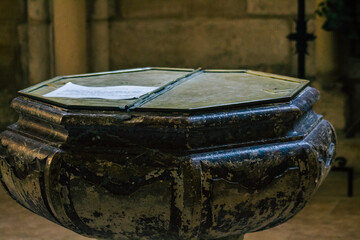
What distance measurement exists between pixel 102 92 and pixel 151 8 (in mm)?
2358

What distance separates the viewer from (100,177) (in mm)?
1599

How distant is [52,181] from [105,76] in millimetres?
767

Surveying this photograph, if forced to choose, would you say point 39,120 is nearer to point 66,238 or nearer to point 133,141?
point 133,141

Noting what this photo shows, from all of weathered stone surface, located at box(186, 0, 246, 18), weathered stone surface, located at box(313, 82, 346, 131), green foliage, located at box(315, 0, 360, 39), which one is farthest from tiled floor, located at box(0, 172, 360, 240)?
weathered stone surface, located at box(186, 0, 246, 18)

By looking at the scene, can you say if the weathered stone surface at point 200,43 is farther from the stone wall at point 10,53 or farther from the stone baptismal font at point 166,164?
the stone baptismal font at point 166,164

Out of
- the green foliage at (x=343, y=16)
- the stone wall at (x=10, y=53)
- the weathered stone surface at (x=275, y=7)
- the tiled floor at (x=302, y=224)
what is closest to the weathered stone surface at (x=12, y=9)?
the stone wall at (x=10, y=53)

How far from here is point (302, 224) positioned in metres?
3.00

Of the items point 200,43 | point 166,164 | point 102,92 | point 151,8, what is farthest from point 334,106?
point 166,164

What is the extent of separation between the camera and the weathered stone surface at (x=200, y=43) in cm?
403

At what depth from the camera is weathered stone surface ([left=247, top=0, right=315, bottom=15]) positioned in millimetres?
3934

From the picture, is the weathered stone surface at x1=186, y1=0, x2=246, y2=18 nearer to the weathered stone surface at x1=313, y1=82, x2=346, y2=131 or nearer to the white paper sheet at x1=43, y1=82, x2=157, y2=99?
the weathered stone surface at x1=313, y1=82, x2=346, y2=131

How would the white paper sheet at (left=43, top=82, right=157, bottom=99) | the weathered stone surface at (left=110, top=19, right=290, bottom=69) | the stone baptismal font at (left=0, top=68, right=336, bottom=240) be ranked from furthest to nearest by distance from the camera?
1. the weathered stone surface at (left=110, top=19, right=290, bottom=69)
2. the white paper sheet at (left=43, top=82, right=157, bottom=99)
3. the stone baptismal font at (left=0, top=68, right=336, bottom=240)

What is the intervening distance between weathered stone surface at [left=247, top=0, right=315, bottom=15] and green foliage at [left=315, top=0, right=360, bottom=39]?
334mm

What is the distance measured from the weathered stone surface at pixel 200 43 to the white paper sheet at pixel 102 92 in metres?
2.18
